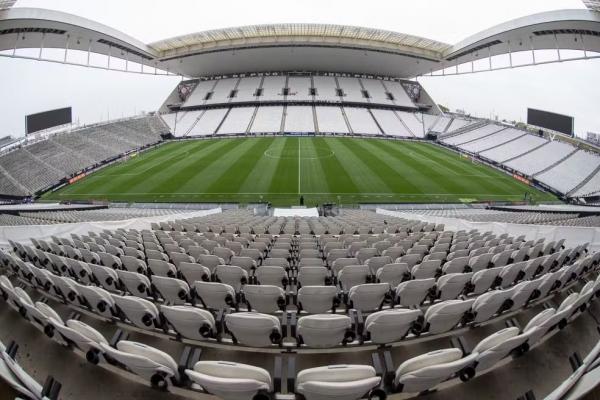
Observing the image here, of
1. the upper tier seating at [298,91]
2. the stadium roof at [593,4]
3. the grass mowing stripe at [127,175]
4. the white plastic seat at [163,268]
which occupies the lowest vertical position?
the grass mowing stripe at [127,175]

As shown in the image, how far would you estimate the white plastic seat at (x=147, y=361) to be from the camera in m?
2.24

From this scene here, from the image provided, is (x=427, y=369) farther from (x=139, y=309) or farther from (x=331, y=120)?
(x=331, y=120)

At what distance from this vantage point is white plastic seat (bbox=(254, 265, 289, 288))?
4.50m

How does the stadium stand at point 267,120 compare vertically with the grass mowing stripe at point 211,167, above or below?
above

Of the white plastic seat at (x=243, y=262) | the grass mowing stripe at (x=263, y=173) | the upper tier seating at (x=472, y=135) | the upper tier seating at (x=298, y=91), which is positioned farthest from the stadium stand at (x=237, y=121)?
the white plastic seat at (x=243, y=262)

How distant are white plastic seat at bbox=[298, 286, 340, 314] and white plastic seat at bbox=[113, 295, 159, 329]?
158cm

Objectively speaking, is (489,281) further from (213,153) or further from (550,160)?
(550,160)

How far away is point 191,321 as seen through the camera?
9.68 feet

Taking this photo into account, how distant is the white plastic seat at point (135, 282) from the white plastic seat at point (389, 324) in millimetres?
2945

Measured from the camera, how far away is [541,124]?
47438 millimetres

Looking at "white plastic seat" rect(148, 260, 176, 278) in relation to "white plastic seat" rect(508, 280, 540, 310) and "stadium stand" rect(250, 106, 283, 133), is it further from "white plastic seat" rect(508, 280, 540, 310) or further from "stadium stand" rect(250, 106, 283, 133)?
"stadium stand" rect(250, 106, 283, 133)

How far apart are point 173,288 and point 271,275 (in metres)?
1.36

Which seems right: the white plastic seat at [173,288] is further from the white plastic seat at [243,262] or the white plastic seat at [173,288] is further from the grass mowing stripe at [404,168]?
the grass mowing stripe at [404,168]

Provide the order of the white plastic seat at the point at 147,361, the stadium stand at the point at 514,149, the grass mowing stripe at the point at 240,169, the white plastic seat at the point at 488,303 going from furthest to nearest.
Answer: the stadium stand at the point at 514,149, the grass mowing stripe at the point at 240,169, the white plastic seat at the point at 488,303, the white plastic seat at the point at 147,361
